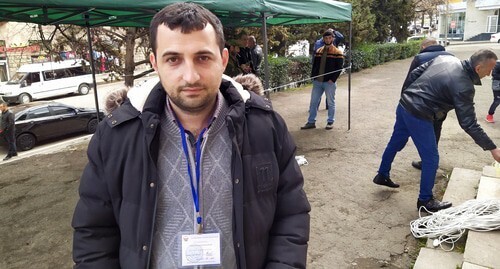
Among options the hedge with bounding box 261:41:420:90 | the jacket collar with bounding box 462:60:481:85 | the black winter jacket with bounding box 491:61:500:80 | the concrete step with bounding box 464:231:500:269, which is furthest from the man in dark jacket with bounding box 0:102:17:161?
the black winter jacket with bounding box 491:61:500:80

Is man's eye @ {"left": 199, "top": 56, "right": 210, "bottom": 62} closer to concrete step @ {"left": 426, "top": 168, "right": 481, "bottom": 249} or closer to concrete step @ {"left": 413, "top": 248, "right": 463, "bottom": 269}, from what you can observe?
concrete step @ {"left": 413, "top": 248, "right": 463, "bottom": 269}

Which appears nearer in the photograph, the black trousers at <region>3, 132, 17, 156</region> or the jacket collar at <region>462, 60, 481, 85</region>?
the jacket collar at <region>462, 60, 481, 85</region>

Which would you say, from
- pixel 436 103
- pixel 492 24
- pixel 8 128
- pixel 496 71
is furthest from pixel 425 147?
pixel 492 24

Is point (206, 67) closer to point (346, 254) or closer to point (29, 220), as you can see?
point (346, 254)

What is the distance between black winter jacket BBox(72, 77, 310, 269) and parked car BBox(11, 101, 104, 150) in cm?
1062

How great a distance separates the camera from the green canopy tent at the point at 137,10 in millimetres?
3297

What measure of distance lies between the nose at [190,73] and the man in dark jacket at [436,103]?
2.84m

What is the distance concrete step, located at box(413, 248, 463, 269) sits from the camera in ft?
9.47

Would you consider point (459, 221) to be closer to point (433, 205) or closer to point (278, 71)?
point (433, 205)

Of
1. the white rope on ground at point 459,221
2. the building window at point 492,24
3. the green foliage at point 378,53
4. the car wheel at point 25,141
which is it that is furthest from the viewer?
the building window at point 492,24

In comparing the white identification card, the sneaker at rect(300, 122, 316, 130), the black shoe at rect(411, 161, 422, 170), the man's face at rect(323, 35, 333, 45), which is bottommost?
the black shoe at rect(411, 161, 422, 170)

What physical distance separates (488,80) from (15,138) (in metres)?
14.6

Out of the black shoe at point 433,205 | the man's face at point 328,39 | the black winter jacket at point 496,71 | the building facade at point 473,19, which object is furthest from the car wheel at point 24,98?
the building facade at point 473,19

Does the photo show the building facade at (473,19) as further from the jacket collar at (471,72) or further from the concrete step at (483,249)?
the concrete step at (483,249)
